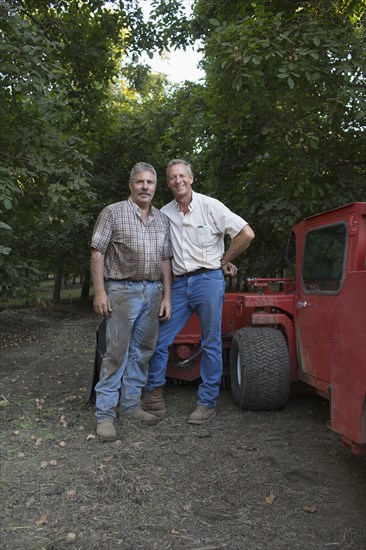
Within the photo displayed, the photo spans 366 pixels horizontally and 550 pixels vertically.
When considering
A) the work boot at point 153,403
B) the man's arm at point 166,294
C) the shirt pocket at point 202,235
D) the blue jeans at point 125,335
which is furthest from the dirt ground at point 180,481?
the shirt pocket at point 202,235

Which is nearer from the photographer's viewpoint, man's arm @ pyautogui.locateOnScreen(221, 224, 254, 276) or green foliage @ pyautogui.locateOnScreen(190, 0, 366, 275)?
man's arm @ pyautogui.locateOnScreen(221, 224, 254, 276)

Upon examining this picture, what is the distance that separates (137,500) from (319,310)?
1978 mm

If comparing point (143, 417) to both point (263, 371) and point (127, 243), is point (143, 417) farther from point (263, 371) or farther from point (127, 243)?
point (127, 243)

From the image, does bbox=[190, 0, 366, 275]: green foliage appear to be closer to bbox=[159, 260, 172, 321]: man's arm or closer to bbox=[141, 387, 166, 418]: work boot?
bbox=[159, 260, 172, 321]: man's arm

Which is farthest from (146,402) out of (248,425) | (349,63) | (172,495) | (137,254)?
(349,63)

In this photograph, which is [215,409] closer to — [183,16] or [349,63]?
[349,63]

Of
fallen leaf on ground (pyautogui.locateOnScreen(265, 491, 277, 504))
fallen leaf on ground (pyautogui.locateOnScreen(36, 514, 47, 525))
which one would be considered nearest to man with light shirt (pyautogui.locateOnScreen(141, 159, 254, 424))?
fallen leaf on ground (pyautogui.locateOnScreen(265, 491, 277, 504))

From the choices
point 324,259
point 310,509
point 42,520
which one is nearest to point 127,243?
point 324,259

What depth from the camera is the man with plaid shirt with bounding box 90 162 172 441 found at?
14.0 feet

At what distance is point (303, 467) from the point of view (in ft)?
11.9

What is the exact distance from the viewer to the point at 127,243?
14.2 ft

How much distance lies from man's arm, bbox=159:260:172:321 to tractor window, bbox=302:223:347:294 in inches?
44.1

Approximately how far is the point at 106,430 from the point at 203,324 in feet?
3.75

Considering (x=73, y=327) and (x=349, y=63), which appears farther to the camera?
(x=73, y=327)
